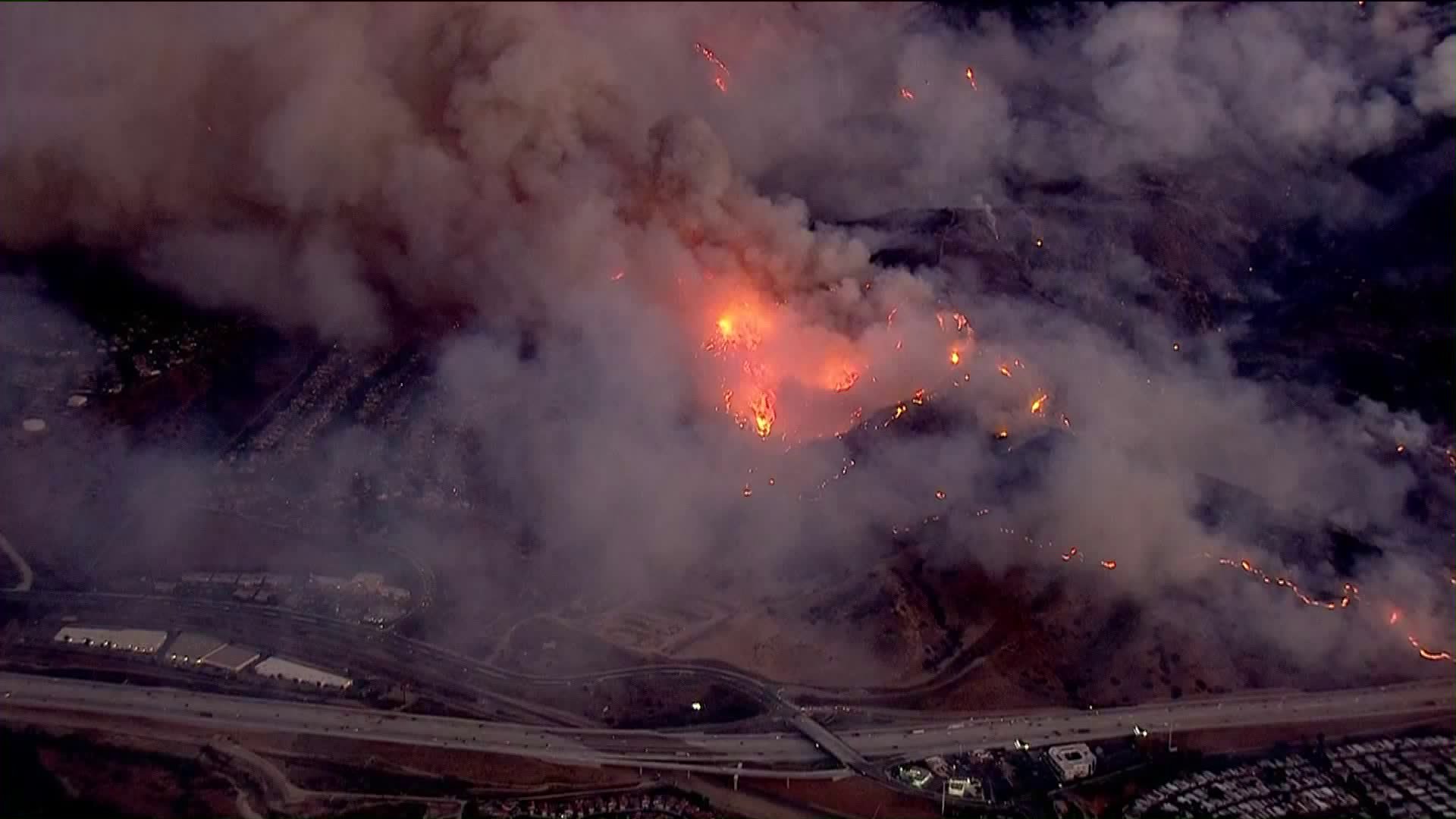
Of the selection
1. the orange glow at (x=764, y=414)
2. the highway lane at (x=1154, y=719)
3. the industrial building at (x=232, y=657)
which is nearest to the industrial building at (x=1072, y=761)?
the highway lane at (x=1154, y=719)

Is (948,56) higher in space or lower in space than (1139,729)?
higher

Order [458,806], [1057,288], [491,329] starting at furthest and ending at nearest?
[1057,288] → [491,329] → [458,806]

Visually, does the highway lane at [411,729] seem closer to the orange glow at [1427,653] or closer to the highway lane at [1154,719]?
the highway lane at [1154,719]

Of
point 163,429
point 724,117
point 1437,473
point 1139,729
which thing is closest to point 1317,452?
point 1437,473

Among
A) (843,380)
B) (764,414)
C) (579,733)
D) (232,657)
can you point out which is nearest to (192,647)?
(232,657)

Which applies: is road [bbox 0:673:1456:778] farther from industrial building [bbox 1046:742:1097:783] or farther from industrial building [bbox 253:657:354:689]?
industrial building [bbox 253:657:354:689]

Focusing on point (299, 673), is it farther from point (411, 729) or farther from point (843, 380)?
point (843, 380)

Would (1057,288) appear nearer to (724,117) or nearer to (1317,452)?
(1317,452)
